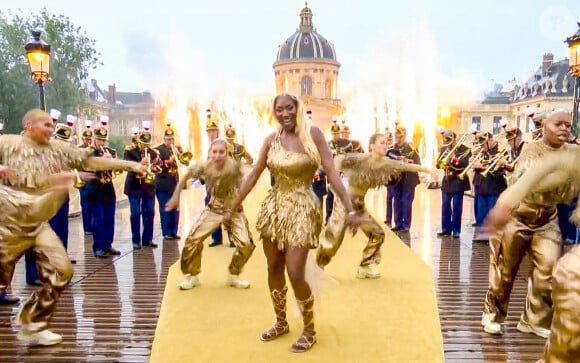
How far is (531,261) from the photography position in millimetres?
4820

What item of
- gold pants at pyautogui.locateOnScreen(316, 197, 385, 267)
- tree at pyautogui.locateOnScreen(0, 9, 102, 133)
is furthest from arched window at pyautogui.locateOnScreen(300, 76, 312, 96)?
gold pants at pyautogui.locateOnScreen(316, 197, 385, 267)

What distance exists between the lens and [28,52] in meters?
9.95

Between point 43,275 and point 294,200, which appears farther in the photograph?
point 43,275

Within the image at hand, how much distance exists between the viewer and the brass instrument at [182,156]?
9.62 metres

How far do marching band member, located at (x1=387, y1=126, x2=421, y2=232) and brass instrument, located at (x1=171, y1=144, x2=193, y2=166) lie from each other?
166 inches

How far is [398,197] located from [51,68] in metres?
33.8

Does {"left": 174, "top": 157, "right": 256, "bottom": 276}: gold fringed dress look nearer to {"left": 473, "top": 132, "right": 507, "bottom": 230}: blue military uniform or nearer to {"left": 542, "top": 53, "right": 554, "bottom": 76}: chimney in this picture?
{"left": 473, "top": 132, "right": 507, "bottom": 230}: blue military uniform

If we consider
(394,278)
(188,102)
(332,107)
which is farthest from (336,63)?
(394,278)

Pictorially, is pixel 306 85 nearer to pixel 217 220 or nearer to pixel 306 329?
pixel 217 220

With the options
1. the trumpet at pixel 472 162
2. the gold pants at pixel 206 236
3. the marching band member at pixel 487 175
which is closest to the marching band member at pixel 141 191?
the gold pants at pixel 206 236

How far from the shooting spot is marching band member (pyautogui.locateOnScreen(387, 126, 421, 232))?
1095 cm

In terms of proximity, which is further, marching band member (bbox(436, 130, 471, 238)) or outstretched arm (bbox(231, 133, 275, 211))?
marching band member (bbox(436, 130, 471, 238))

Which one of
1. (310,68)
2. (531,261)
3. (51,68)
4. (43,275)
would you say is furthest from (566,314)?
(310,68)

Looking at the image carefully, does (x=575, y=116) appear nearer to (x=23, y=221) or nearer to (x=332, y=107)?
(x=23, y=221)
